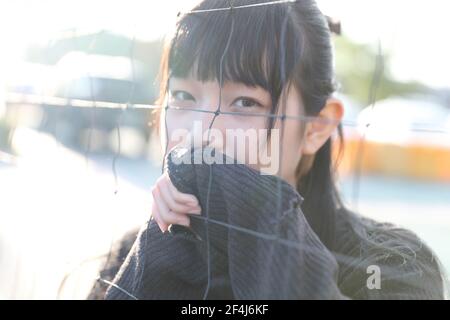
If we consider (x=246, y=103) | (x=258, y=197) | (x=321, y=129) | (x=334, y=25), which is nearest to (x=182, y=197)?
(x=258, y=197)

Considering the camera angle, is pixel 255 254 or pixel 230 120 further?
pixel 230 120

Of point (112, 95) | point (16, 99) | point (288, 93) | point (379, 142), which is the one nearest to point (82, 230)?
point (16, 99)

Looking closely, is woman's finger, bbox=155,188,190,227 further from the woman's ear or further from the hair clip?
the hair clip

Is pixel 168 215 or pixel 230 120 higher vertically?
pixel 230 120

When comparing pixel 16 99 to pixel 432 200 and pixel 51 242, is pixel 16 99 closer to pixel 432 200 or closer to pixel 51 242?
pixel 51 242

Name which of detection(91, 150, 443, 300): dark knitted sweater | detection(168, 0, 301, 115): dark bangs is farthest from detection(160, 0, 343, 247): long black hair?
detection(91, 150, 443, 300): dark knitted sweater

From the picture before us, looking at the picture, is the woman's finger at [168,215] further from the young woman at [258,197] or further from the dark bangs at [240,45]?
A: the dark bangs at [240,45]

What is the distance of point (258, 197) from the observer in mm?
791

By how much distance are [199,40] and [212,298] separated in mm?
387

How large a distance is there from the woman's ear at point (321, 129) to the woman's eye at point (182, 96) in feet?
0.79

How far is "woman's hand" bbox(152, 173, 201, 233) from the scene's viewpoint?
0.87 meters

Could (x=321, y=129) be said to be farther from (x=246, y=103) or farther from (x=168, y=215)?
(x=168, y=215)

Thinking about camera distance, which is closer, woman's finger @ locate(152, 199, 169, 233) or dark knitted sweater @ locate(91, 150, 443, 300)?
dark knitted sweater @ locate(91, 150, 443, 300)

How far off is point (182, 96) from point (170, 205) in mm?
270
